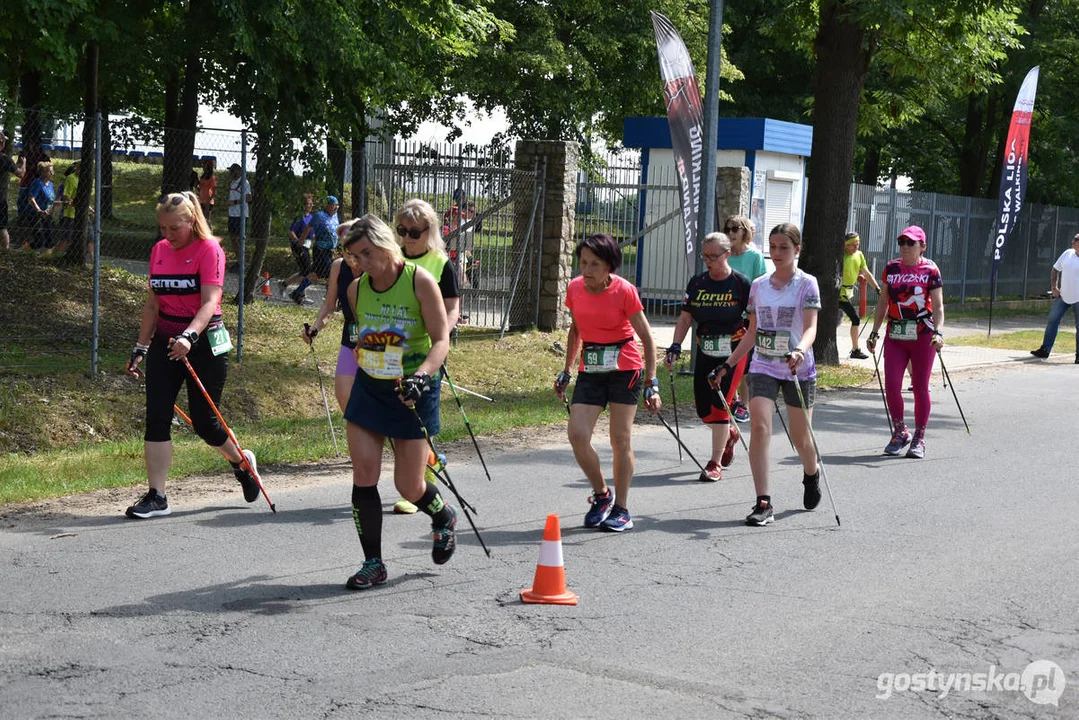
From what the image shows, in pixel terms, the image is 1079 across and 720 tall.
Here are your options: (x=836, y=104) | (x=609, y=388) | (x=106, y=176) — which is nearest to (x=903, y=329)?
(x=609, y=388)

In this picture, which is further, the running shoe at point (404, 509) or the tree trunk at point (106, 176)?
the tree trunk at point (106, 176)

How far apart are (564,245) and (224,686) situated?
14747mm

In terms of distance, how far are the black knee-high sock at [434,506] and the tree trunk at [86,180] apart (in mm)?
9166

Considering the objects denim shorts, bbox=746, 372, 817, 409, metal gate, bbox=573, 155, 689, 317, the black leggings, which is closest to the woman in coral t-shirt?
denim shorts, bbox=746, 372, 817, 409

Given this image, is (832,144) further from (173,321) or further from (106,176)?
(173,321)

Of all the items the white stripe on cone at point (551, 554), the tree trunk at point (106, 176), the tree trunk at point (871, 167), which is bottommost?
the white stripe on cone at point (551, 554)

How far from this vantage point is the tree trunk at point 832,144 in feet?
58.2

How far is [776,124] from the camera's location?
2420 centimetres

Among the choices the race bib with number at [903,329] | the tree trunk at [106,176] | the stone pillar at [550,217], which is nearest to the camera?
the race bib with number at [903,329]

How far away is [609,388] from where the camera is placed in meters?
7.86

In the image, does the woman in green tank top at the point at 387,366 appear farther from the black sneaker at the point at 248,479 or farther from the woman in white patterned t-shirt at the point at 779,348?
the woman in white patterned t-shirt at the point at 779,348

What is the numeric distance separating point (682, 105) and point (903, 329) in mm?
4582

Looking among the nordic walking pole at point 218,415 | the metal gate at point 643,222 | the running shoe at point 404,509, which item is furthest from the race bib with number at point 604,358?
the metal gate at point 643,222

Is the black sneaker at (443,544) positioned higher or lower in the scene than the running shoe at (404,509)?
higher
